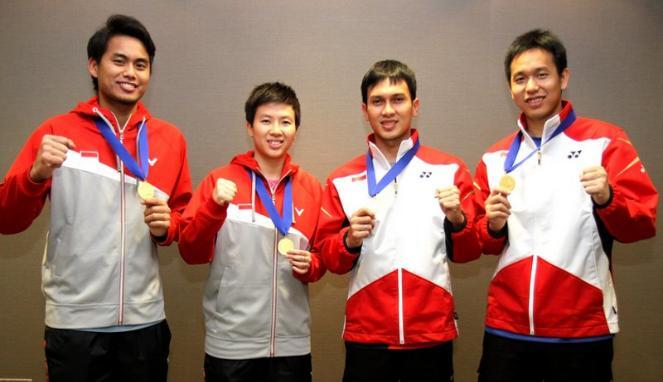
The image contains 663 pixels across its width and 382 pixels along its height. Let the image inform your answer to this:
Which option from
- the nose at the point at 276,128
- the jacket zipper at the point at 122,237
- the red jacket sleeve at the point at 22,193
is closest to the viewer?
the red jacket sleeve at the point at 22,193

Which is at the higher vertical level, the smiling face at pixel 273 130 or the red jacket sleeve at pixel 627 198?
the smiling face at pixel 273 130

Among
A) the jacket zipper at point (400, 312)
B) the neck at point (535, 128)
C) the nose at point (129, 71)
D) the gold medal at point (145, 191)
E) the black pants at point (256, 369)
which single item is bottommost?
the black pants at point (256, 369)

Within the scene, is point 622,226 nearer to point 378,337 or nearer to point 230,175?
point 378,337

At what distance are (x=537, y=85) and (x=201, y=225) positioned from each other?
1797mm

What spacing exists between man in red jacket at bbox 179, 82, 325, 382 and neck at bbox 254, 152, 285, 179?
0.01 meters

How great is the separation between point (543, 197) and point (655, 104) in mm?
1888

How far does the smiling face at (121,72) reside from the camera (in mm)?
2754

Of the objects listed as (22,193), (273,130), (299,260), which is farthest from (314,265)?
(22,193)

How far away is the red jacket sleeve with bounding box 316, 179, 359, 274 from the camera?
106 inches

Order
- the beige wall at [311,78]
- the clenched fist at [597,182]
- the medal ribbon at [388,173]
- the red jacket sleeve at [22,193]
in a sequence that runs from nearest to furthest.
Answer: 1. the clenched fist at [597,182]
2. the red jacket sleeve at [22,193]
3. the medal ribbon at [388,173]
4. the beige wall at [311,78]

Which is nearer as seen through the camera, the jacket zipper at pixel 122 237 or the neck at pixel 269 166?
the jacket zipper at pixel 122 237

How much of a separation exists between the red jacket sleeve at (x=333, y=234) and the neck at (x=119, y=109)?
111cm

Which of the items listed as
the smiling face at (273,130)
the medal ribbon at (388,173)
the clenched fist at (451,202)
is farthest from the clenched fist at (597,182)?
the smiling face at (273,130)

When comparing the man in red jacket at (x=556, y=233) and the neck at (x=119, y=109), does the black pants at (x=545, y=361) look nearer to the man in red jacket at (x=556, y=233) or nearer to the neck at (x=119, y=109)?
the man in red jacket at (x=556, y=233)
